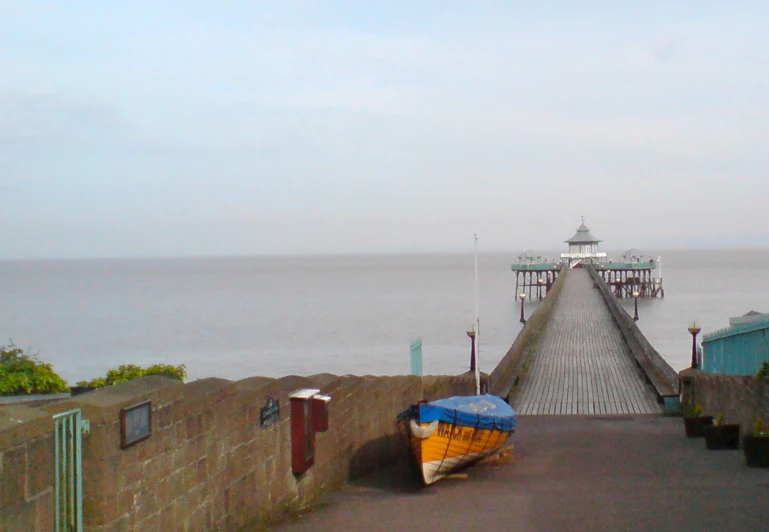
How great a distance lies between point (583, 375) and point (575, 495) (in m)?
13.3

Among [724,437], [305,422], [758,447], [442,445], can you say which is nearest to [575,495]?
[442,445]

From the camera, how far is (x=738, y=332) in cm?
1302

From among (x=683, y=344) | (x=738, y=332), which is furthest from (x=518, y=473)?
(x=683, y=344)

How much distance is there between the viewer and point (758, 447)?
858cm

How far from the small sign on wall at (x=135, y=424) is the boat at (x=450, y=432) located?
3890 mm

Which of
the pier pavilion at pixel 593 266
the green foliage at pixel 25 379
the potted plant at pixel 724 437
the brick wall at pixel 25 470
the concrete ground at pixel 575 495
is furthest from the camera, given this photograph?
the pier pavilion at pixel 593 266

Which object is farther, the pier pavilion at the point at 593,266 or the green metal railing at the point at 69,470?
the pier pavilion at the point at 593,266

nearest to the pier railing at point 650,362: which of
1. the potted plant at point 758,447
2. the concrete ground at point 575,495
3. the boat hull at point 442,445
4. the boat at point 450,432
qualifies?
the concrete ground at point 575,495

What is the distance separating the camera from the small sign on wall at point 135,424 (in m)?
4.28

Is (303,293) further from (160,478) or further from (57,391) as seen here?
(160,478)

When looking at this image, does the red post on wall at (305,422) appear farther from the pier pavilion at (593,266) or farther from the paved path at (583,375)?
the pier pavilion at (593,266)

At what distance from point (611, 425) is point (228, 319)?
5806 cm

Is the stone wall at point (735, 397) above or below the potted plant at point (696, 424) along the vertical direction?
above

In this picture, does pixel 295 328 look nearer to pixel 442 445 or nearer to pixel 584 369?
pixel 584 369
